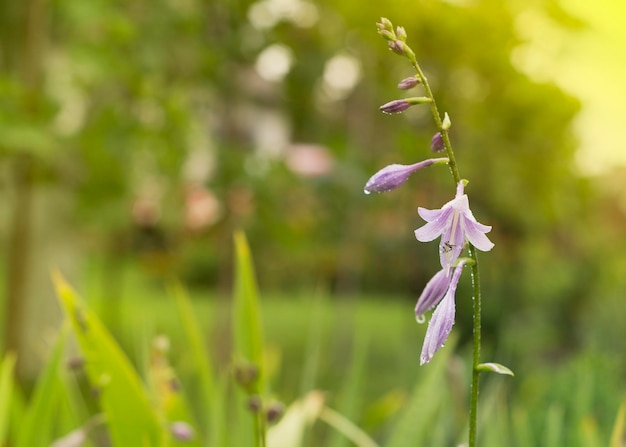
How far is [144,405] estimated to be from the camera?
1532 millimetres

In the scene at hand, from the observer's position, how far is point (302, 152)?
359 inches

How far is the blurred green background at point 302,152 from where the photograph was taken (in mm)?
5570

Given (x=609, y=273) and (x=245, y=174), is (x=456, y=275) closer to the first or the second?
(x=245, y=174)

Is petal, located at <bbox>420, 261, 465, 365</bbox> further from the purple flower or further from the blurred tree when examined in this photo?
the blurred tree

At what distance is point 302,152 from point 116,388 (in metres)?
7.68

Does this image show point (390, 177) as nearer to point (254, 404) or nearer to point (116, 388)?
point (254, 404)

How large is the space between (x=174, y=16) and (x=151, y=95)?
0.75 metres

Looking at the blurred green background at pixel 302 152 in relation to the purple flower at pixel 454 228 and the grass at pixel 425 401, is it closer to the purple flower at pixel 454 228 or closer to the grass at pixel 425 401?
the grass at pixel 425 401

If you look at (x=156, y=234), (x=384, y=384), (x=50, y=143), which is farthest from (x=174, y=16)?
(x=156, y=234)

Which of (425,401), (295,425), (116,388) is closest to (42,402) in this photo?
(116,388)

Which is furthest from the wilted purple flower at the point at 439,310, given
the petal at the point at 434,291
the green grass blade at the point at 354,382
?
the green grass blade at the point at 354,382

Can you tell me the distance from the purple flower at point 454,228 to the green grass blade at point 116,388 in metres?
0.85

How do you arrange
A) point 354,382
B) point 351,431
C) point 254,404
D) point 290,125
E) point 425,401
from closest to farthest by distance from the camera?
point 254,404 < point 425,401 < point 351,431 < point 354,382 < point 290,125

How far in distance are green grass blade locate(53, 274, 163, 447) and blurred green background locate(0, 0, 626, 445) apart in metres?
2.48
